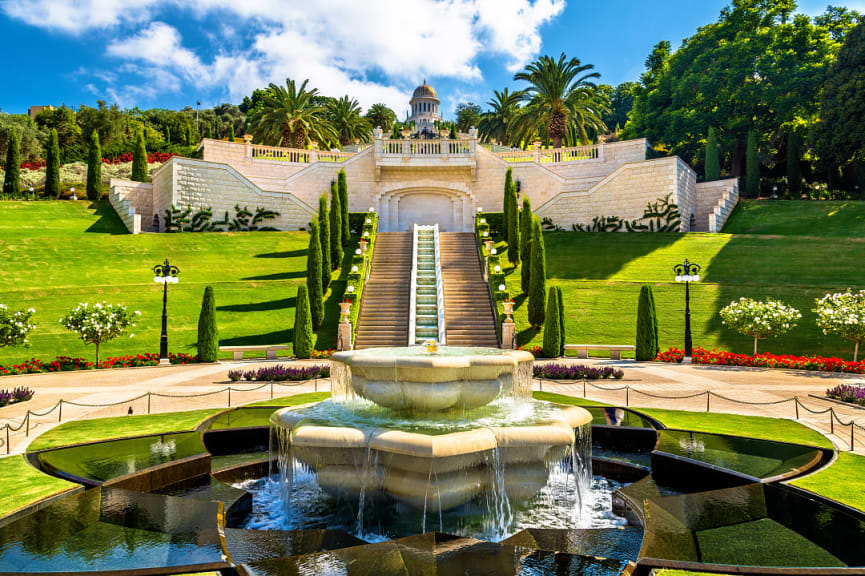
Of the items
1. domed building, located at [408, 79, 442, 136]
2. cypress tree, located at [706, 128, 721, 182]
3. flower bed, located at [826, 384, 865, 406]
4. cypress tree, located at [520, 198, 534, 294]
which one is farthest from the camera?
domed building, located at [408, 79, 442, 136]

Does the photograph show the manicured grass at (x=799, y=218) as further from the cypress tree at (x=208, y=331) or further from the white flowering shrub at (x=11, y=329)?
the white flowering shrub at (x=11, y=329)

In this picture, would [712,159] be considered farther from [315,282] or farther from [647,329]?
[315,282]

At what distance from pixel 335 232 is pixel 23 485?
23597 millimetres

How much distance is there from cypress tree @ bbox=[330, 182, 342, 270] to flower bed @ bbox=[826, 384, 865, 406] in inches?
875

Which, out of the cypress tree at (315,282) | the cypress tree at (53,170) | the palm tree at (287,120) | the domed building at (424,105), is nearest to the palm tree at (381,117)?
the domed building at (424,105)

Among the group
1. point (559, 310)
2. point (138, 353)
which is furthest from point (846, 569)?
point (138, 353)

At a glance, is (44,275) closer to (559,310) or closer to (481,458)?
(559,310)

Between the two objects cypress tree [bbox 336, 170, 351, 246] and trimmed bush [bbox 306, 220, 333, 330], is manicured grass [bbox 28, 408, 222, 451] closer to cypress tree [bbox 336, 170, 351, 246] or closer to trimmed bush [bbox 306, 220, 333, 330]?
trimmed bush [bbox 306, 220, 333, 330]

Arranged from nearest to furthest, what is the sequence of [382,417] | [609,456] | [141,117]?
[382,417]
[609,456]
[141,117]

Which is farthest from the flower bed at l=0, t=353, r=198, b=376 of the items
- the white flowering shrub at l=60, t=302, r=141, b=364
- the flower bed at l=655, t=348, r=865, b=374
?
the flower bed at l=655, t=348, r=865, b=374

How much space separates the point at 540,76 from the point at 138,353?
35746mm

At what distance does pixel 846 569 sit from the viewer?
13.7ft

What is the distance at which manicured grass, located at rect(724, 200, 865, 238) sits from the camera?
33.3m

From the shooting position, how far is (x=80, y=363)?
18.4 meters
